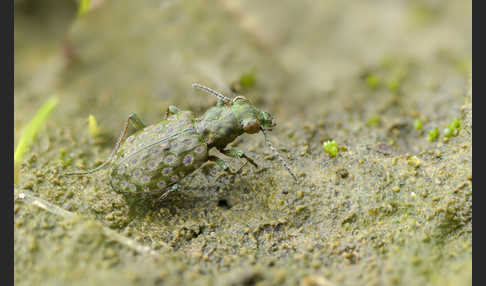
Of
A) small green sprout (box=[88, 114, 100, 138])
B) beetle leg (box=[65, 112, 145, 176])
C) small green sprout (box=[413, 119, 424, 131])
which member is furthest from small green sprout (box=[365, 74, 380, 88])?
small green sprout (box=[88, 114, 100, 138])

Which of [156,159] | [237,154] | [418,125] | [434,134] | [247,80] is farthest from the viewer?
[247,80]

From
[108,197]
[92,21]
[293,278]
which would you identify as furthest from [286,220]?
[92,21]

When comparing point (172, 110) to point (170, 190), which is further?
point (172, 110)

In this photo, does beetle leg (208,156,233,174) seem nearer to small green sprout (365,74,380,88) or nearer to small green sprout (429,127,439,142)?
small green sprout (429,127,439,142)

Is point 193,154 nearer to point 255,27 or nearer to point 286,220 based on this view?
point 286,220

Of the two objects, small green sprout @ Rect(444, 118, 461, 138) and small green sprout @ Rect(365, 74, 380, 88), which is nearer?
small green sprout @ Rect(444, 118, 461, 138)

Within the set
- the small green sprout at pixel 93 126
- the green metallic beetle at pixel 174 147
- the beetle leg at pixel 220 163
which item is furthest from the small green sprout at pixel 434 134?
the small green sprout at pixel 93 126

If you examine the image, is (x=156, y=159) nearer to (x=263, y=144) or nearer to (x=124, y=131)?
(x=124, y=131)

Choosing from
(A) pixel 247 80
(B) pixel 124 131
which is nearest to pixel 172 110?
(B) pixel 124 131
